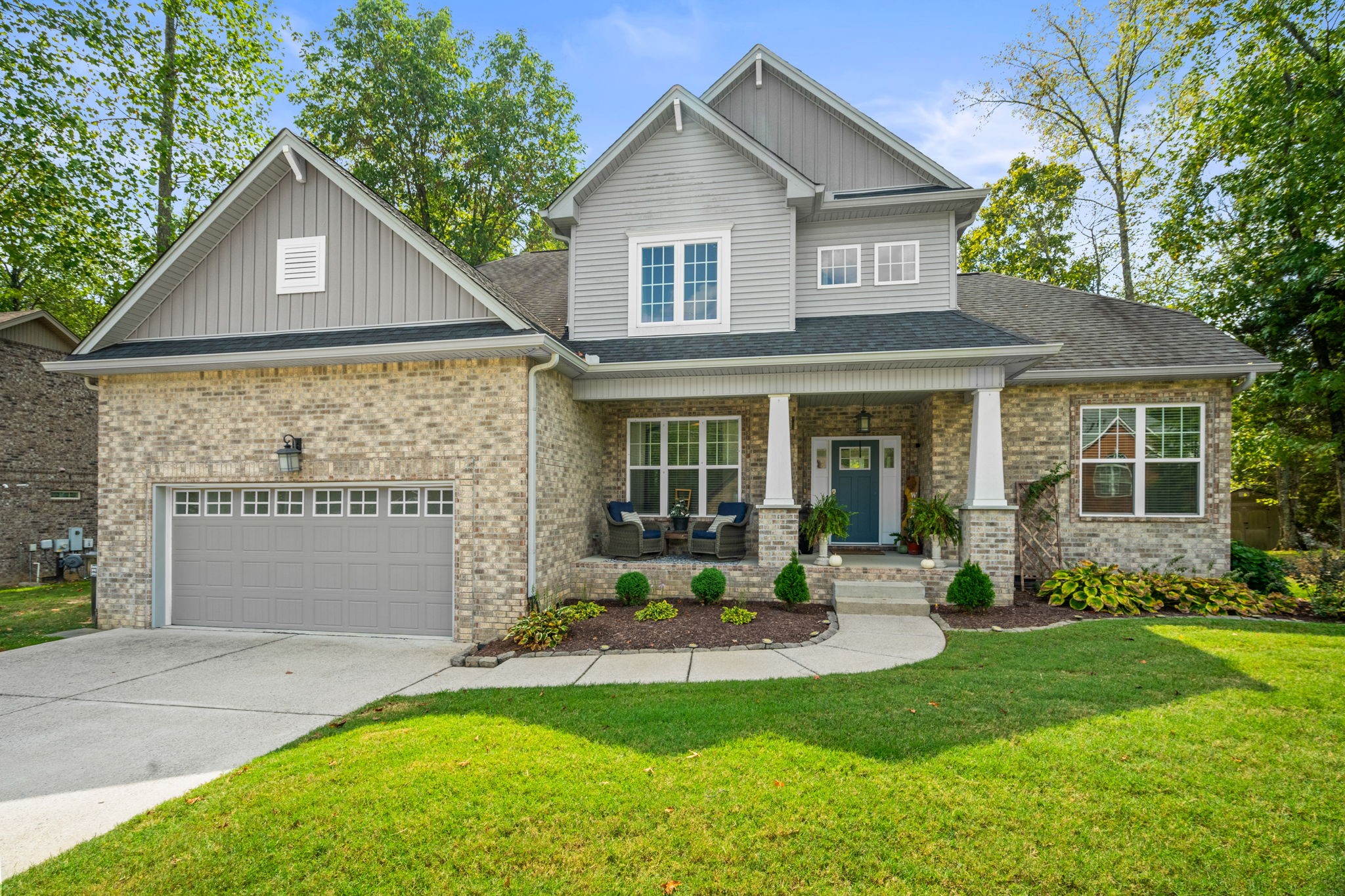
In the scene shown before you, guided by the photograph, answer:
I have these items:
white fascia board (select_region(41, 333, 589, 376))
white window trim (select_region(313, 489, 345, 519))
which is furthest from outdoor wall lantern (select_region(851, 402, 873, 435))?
white window trim (select_region(313, 489, 345, 519))

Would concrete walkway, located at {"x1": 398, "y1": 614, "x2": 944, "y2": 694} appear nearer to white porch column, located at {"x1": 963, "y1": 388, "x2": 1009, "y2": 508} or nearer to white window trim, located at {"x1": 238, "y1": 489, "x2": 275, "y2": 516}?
Answer: white porch column, located at {"x1": 963, "y1": 388, "x2": 1009, "y2": 508}

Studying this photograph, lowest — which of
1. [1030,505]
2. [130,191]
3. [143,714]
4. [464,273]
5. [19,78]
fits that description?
[143,714]

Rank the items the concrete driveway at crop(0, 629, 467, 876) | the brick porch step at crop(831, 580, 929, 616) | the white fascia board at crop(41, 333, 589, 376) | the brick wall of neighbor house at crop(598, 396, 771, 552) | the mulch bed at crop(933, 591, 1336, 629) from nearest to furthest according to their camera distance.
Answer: the concrete driveway at crop(0, 629, 467, 876) < the white fascia board at crop(41, 333, 589, 376) < the mulch bed at crop(933, 591, 1336, 629) < the brick porch step at crop(831, 580, 929, 616) < the brick wall of neighbor house at crop(598, 396, 771, 552)

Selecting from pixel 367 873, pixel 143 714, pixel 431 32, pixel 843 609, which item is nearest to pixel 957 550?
pixel 843 609

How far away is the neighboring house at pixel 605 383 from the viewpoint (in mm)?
8258

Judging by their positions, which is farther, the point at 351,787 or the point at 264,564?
the point at 264,564

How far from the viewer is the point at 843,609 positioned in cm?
881

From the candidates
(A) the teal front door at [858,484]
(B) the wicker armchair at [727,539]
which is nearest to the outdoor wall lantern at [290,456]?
(B) the wicker armchair at [727,539]

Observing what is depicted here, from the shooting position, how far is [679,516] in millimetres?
10828

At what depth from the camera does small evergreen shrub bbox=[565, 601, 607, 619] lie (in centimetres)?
823

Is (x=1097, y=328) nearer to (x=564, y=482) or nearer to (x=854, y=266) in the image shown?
(x=854, y=266)

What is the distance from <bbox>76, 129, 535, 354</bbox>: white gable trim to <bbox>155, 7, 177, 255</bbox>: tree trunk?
663cm

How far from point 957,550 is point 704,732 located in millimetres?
6857

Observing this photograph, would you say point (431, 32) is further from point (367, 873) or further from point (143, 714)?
point (367, 873)
